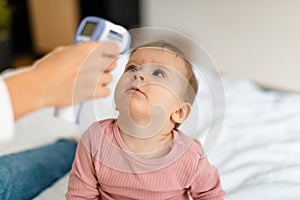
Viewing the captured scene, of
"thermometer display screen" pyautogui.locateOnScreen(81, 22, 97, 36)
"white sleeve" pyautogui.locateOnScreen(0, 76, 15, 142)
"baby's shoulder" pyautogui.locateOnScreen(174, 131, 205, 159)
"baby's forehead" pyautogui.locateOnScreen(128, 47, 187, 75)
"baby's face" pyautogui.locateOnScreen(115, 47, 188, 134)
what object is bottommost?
"baby's shoulder" pyautogui.locateOnScreen(174, 131, 205, 159)

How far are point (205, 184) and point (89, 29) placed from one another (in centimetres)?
30

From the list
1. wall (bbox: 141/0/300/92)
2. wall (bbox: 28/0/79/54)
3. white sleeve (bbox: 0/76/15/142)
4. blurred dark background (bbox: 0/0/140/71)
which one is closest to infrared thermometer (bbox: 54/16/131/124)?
white sleeve (bbox: 0/76/15/142)

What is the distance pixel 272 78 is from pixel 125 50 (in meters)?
0.74

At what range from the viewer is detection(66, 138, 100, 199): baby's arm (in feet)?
1.95

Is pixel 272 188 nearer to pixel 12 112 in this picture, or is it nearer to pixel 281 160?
pixel 281 160

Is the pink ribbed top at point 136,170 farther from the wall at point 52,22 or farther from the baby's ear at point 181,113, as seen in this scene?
the wall at point 52,22

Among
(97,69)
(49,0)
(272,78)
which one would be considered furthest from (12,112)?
(49,0)

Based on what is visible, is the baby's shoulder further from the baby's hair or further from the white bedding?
the white bedding

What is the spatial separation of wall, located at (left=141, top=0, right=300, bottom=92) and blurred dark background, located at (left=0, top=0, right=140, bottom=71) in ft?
1.05

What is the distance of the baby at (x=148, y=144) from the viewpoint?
0.54m

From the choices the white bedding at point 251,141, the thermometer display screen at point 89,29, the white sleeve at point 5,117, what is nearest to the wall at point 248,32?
the white bedding at point 251,141

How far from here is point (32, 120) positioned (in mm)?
1158

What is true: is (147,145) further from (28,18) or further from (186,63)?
(28,18)

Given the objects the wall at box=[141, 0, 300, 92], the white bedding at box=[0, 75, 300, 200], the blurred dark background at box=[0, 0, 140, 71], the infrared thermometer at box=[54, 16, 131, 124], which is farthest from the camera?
the blurred dark background at box=[0, 0, 140, 71]
